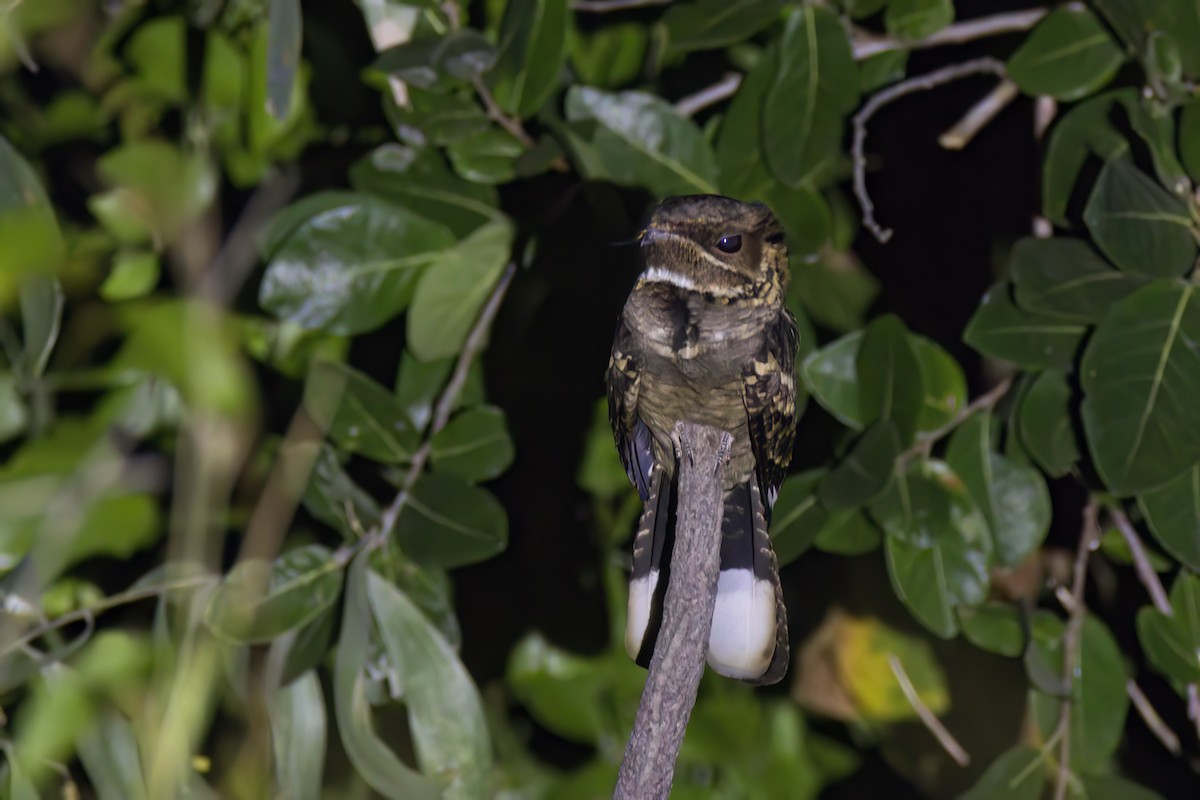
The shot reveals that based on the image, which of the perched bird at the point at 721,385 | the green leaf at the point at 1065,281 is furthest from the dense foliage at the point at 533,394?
the perched bird at the point at 721,385

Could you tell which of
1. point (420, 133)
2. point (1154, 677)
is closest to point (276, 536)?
point (420, 133)

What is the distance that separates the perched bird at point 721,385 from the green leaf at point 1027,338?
34cm

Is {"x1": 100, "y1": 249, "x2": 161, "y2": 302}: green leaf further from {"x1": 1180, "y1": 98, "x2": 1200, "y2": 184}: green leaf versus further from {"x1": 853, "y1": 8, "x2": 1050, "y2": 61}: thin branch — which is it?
{"x1": 1180, "y1": 98, "x2": 1200, "y2": 184}: green leaf

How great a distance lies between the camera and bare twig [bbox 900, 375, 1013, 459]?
915mm

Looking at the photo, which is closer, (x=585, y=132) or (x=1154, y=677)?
(x=585, y=132)

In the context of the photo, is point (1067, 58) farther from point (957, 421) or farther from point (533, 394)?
point (533, 394)

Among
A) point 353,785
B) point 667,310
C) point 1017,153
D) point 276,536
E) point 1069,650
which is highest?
point 667,310

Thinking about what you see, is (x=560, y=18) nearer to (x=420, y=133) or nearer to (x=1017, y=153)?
(x=420, y=133)

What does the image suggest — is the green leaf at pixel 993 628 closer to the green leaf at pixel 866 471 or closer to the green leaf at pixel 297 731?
the green leaf at pixel 866 471

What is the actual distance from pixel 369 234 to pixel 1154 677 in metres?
0.95

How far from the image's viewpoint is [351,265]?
0.94 m

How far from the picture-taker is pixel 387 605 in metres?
0.91

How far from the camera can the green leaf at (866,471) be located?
853mm

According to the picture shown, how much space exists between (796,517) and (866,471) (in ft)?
0.23
